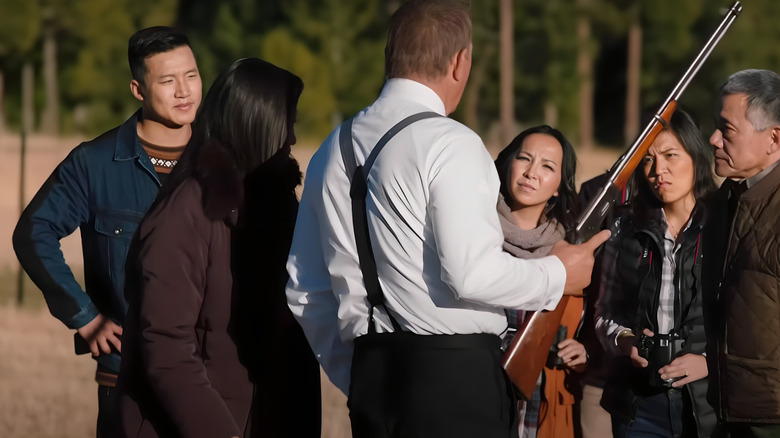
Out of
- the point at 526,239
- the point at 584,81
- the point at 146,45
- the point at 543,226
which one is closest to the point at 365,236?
the point at 526,239

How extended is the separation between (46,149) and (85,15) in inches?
455

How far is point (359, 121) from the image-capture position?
394 centimetres

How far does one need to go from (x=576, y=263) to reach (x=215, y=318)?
1137mm

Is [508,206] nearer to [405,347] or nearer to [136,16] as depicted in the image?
[405,347]

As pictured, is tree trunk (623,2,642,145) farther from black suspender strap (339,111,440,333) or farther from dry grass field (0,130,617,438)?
black suspender strap (339,111,440,333)

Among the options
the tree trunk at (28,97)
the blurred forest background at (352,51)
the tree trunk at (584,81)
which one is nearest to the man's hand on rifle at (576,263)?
the blurred forest background at (352,51)

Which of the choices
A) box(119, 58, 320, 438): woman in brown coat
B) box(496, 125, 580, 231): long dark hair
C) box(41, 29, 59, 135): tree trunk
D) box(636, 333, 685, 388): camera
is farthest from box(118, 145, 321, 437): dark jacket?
box(41, 29, 59, 135): tree trunk

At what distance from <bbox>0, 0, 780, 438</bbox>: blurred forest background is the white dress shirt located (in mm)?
24327

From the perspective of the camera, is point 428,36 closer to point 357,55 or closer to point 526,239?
point 526,239

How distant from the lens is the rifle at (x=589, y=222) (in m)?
4.15

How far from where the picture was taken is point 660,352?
4.91 m

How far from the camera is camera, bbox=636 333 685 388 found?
16.0 feet

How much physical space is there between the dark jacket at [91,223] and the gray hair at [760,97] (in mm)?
2260

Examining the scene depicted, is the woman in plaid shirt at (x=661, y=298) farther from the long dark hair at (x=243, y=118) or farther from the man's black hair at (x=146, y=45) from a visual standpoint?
the man's black hair at (x=146, y=45)
